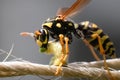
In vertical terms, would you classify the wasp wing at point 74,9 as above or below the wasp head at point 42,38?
above

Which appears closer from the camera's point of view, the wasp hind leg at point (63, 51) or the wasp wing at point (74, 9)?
the wasp hind leg at point (63, 51)

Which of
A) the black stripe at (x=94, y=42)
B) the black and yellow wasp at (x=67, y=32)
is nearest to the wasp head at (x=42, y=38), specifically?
the black and yellow wasp at (x=67, y=32)

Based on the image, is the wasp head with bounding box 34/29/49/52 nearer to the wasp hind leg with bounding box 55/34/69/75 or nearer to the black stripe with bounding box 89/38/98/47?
the wasp hind leg with bounding box 55/34/69/75

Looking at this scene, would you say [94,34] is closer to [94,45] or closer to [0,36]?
[94,45]

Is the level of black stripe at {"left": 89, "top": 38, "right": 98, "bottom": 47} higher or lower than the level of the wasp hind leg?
higher

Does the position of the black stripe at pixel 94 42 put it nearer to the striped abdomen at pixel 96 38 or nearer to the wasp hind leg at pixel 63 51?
the striped abdomen at pixel 96 38

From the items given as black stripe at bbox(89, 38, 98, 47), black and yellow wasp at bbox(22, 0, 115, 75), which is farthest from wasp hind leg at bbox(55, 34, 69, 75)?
black stripe at bbox(89, 38, 98, 47)

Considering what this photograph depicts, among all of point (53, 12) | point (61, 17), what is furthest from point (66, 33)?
point (53, 12)

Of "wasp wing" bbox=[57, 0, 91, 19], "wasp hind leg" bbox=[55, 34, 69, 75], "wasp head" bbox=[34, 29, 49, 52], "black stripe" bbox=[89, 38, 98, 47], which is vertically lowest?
"wasp hind leg" bbox=[55, 34, 69, 75]

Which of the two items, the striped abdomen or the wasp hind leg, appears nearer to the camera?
the wasp hind leg
